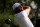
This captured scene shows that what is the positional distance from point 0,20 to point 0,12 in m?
0.07

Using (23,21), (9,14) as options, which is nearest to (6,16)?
(9,14)

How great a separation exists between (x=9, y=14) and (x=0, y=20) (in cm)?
9

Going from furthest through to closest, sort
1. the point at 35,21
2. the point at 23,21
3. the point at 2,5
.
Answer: the point at 35,21
the point at 23,21
the point at 2,5

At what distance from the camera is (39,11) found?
143 inches

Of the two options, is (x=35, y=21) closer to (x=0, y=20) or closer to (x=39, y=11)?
(x=39, y=11)

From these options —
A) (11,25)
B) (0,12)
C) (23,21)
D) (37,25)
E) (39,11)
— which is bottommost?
(37,25)

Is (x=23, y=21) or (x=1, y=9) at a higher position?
(x=1, y=9)

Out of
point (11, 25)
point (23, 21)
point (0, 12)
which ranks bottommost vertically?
point (23, 21)

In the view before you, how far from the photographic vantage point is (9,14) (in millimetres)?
1219

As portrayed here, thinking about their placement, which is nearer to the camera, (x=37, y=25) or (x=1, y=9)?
(x=1, y=9)

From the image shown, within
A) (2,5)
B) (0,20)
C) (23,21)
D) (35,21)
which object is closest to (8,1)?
(2,5)

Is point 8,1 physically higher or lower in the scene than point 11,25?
higher

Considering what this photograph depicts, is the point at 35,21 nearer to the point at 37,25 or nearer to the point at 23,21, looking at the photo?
the point at 37,25

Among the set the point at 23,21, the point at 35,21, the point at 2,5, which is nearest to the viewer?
the point at 2,5
